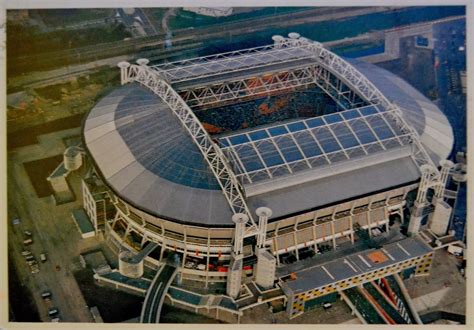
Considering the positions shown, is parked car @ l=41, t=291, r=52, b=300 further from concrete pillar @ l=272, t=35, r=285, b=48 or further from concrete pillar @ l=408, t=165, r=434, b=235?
concrete pillar @ l=272, t=35, r=285, b=48

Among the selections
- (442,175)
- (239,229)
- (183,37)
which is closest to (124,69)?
(239,229)

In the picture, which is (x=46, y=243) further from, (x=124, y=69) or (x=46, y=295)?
(x=124, y=69)

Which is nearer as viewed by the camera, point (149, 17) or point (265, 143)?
point (265, 143)

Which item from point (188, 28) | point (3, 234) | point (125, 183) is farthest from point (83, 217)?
point (188, 28)

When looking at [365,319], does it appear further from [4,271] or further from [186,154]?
[4,271]

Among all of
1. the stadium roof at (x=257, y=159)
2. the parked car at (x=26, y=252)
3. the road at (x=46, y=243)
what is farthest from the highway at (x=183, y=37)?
the parked car at (x=26, y=252)

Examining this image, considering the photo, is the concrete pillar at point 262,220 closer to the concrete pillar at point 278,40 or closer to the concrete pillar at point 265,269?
the concrete pillar at point 265,269
